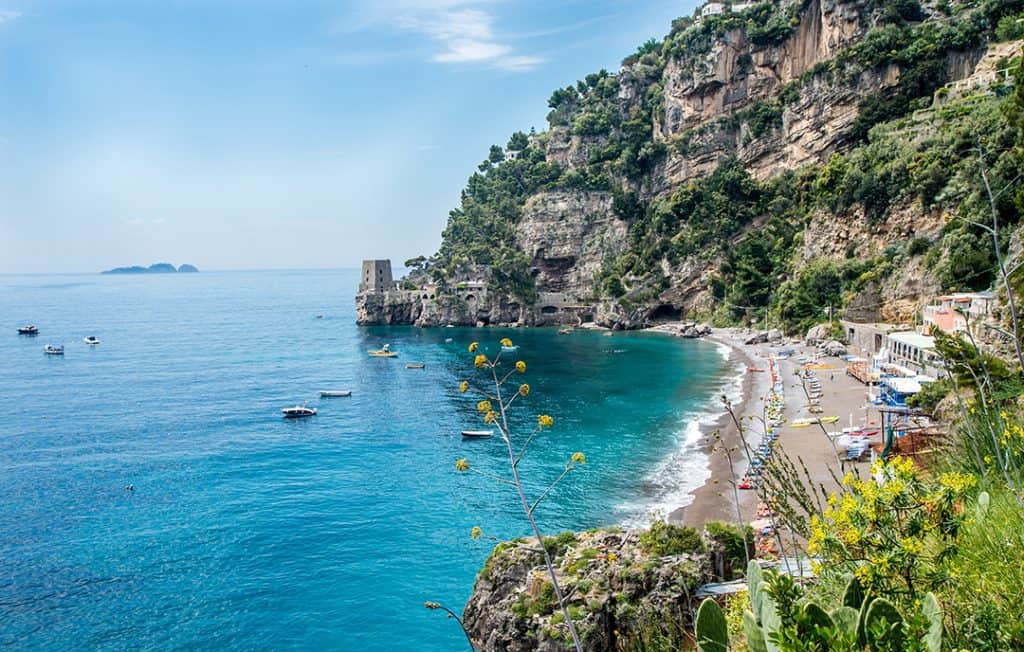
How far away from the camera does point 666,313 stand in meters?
74.9

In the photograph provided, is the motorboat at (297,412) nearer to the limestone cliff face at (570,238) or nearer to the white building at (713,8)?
the limestone cliff face at (570,238)

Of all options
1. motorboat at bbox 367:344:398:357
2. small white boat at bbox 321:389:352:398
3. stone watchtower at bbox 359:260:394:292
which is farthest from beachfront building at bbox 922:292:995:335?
stone watchtower at bbox 359:260:394:292

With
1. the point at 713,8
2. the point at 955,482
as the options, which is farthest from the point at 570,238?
the point at 955,482

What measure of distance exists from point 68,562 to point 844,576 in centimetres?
2371

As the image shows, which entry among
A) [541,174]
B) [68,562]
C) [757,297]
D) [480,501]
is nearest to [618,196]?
[541,174]

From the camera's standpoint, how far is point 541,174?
9038 centimetres

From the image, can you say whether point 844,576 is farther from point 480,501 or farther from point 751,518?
point 480,501

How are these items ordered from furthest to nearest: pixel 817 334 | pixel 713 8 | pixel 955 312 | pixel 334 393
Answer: pixel 713 8 → pixel 817 334 → pixel 334 393 → pixel 955 312

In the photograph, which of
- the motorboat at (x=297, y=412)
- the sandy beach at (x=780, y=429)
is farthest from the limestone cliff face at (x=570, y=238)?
the motorboat at (x=297, y=412)

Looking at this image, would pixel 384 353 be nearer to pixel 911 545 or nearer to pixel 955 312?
pixel 955 312

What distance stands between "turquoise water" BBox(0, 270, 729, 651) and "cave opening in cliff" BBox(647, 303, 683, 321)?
16852mm

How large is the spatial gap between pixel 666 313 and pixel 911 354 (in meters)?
41.7

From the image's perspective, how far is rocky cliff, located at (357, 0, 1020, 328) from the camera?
51.6 metres

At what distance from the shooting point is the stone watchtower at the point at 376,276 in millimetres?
83875
